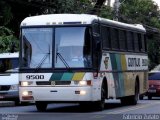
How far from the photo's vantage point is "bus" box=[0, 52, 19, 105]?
25.6 m

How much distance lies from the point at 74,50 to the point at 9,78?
21.0ft

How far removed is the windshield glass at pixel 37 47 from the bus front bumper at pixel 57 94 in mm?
785

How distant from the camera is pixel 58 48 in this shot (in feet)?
67.2

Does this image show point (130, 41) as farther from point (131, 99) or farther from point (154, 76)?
point (154, 76)

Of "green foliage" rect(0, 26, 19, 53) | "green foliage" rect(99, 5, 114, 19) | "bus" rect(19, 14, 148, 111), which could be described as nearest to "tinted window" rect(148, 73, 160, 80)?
"green foliage" rect(0, 26, 19, 53)

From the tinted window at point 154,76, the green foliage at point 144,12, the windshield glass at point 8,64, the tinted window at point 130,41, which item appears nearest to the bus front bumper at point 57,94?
the tinted window at point 130,41

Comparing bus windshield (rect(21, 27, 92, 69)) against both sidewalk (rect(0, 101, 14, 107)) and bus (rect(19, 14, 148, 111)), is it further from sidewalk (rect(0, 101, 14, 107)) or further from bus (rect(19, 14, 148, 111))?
sidewalk (rect(0, 101, 14, 107))

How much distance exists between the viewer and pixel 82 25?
2064cm

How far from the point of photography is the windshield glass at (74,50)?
20.3 metres

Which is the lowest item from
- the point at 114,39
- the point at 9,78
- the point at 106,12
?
the point at 9,78

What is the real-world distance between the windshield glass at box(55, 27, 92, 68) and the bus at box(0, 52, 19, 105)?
563cm

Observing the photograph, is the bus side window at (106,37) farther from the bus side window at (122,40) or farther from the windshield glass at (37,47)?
the windshield glass at (37,47)

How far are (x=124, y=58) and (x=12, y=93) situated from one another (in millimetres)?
4793

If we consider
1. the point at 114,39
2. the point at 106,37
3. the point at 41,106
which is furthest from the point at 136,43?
the point at 41,106
